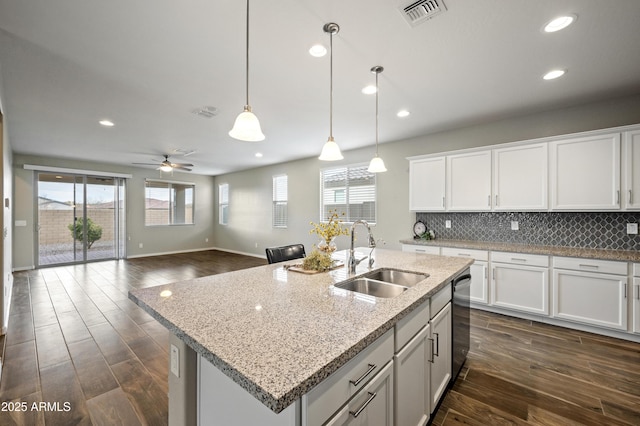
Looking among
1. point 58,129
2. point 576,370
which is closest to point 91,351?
point 58,129

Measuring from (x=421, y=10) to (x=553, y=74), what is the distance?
175 cm

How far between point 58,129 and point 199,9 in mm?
4164

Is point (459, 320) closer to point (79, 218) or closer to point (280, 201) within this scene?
point (280, 201)

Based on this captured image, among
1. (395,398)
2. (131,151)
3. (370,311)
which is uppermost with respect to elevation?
(131,151)

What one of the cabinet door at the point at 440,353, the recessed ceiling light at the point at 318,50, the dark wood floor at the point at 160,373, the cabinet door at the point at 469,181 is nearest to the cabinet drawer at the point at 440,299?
the cabinet door at the point at 440,353

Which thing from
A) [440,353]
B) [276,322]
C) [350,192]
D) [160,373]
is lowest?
[160,373]

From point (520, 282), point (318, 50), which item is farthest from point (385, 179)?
point (318, 50)

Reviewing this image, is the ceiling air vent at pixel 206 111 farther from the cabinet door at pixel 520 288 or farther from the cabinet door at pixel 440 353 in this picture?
the cabinet door at pixel 520 288

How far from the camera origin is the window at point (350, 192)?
17.4 feet

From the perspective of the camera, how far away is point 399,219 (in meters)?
4.84

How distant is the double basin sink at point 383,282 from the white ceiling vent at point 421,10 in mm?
1799

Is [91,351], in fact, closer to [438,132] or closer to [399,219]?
[399,219]

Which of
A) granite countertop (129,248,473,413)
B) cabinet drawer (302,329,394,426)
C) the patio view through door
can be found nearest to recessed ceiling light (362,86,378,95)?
granite countertop (129,248,473,413)

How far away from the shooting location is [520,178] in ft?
11.2
